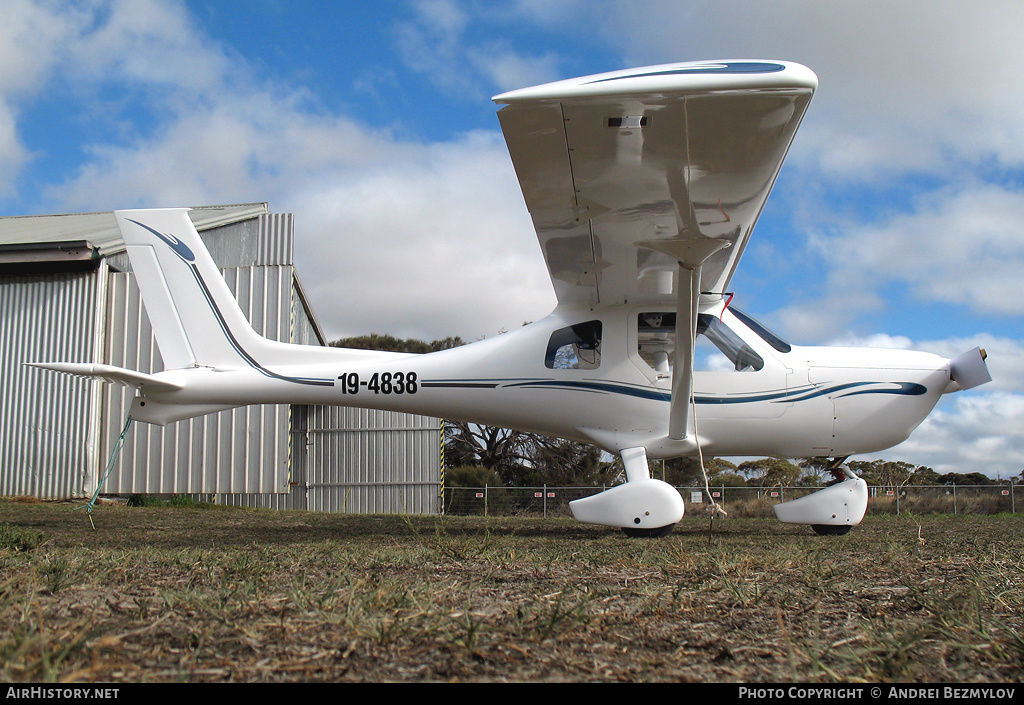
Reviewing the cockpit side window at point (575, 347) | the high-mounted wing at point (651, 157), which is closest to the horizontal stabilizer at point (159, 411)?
the cockpit side window at point (575, 347)

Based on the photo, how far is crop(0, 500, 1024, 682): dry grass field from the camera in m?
1.25

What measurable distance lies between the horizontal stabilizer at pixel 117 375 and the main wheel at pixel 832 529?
6157 mm

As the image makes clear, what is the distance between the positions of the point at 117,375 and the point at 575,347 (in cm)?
402

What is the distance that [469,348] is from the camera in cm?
660

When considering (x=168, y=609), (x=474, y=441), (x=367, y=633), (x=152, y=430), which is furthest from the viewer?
(x=474, y=441)

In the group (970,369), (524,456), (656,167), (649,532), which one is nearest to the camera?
(656,167)

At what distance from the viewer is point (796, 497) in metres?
17.2

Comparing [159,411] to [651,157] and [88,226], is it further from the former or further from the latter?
[88,226]

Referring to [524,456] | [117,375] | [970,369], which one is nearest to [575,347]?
[970,369]

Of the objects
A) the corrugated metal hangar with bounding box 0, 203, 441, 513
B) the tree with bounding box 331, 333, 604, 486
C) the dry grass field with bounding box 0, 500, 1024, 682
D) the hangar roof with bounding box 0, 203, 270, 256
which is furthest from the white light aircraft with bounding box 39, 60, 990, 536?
the tree with bounding box 331, 333, 604, 486

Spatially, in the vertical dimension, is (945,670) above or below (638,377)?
below
